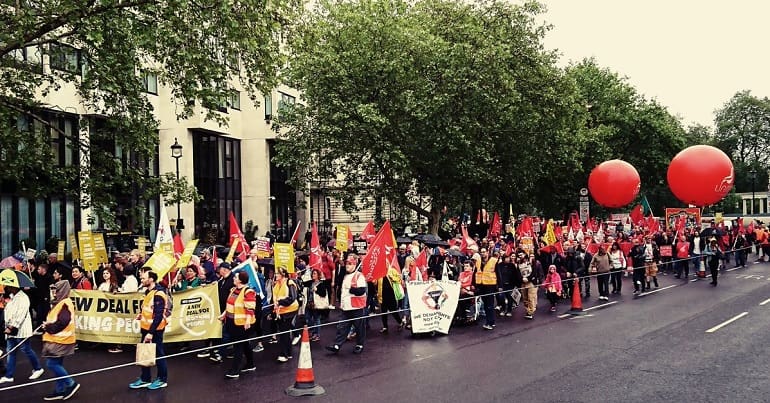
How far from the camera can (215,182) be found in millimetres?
41750

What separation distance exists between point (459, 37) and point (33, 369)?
24.3m

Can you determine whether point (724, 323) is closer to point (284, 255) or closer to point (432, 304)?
point (432, 304)

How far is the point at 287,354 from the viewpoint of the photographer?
12.5 metres

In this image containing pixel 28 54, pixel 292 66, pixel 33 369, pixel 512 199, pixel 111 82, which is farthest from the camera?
pixel 512 199

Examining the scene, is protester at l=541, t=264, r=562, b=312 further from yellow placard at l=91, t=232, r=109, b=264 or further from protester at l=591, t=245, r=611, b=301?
yellow placard at l=91, t=232, r=109, b=264

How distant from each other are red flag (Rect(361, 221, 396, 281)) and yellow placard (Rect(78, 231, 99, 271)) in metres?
6.71

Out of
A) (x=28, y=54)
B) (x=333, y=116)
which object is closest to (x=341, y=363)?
(x=333, y=116)

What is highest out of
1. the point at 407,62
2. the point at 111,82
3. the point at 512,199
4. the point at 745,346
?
the point at 407,62

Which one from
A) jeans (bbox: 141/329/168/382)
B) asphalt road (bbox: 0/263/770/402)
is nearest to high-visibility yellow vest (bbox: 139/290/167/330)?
jeans (bbox: 141/329/168/382)

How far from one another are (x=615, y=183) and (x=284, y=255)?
64.0 ft

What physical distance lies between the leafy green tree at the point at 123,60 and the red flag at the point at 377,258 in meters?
5.28

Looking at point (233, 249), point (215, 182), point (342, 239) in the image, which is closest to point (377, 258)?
point (233, 249)

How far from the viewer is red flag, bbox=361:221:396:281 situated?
14.4 meters

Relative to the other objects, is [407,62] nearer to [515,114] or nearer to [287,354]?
[515,114]
